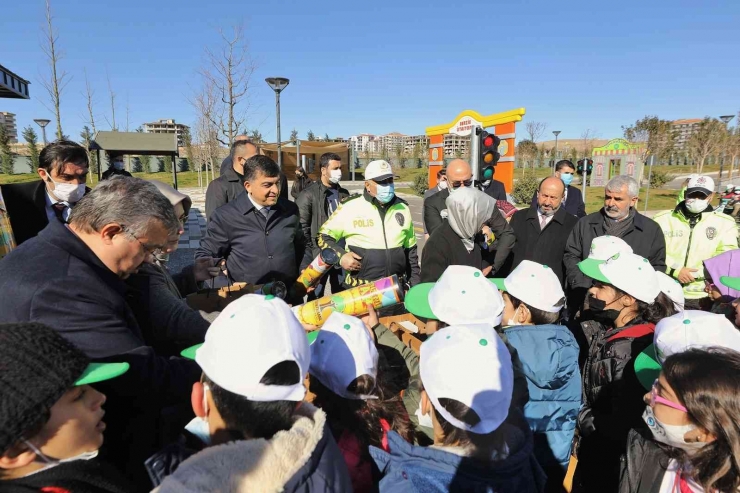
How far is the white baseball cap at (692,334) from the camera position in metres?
1.82

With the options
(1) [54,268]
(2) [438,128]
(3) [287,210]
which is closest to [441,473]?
(1) [54,268]

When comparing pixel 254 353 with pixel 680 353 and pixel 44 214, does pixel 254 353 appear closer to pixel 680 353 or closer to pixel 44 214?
pixel 680 353

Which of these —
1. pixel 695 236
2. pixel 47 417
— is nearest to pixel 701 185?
pixel 695 236

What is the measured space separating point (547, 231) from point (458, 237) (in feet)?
4.84

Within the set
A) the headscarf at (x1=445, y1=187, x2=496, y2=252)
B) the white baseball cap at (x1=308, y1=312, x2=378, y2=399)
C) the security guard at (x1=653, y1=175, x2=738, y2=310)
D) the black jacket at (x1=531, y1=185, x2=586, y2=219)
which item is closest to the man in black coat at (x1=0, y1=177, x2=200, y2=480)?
the white baseball cap at (x1=308, y1=312, x2=378, y2=399)

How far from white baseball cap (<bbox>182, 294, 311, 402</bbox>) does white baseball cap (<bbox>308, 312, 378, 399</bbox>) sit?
1.41 ft

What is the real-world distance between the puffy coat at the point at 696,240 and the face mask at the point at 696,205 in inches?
2.5

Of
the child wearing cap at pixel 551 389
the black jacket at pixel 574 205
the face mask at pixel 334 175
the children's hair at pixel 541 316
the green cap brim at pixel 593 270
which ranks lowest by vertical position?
the child wearing cap at pixel 551 389

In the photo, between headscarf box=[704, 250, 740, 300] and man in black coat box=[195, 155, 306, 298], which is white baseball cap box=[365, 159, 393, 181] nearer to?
man in black coat box=[195, 155, 306, 298]

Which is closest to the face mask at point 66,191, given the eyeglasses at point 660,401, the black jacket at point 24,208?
the black jacket at point 24,208

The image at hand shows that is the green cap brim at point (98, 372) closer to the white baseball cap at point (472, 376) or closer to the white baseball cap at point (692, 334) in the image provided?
the white baseball cap at point (472, 376)

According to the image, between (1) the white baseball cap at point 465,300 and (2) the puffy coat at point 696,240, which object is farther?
(2) the puffy coat at point 696,240

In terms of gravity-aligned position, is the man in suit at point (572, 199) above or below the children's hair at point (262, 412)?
above

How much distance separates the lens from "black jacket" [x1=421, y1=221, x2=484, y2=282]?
3.51m
